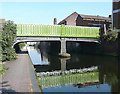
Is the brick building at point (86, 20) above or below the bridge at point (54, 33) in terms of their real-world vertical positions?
above

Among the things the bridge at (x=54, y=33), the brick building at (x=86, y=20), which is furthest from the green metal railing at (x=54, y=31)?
the brick building at (x=86, y=20)

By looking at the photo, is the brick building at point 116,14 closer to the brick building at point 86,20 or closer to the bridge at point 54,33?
the bridge at point 54,33

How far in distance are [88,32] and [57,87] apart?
99.4 feet

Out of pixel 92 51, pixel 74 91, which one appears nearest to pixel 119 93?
pixel 74 91

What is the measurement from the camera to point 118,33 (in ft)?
116

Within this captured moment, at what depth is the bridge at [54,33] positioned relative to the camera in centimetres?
3153

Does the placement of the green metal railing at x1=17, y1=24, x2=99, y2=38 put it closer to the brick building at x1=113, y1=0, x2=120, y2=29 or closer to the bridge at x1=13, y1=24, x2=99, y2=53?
the bridge at x1=13, y1=24, x2=99, y2=53

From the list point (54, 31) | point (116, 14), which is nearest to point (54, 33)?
point (54, 31)

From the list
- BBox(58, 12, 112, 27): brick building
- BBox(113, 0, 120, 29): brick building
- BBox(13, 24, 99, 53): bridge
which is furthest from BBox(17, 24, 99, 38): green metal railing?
BBox(58, 12, 112, 27): brick building

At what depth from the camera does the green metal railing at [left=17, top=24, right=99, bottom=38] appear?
31.6 metres

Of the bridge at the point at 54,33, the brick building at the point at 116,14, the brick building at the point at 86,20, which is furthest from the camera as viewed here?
the brick building at the point at 86,20

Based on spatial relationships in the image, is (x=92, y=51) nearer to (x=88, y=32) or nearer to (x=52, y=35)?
(x=88, y=32)

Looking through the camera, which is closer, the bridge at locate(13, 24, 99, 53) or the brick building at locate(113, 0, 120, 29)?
the bridge at locate(13, 24, 99, 53)

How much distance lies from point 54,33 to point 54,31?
0.57 m
